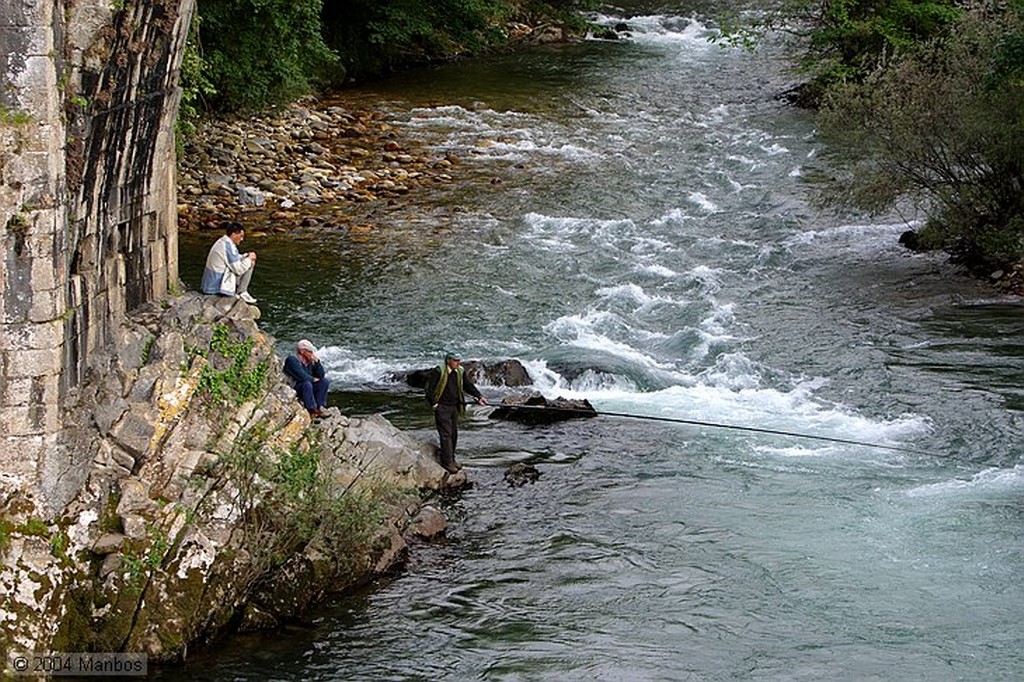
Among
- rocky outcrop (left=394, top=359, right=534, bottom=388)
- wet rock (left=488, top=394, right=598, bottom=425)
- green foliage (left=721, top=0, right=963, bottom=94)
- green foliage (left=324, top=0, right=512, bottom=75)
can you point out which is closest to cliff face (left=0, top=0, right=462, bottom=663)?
wet rock (left=488, top=394, right=598, bottom=425)

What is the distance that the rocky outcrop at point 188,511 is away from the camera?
1336 centimetres

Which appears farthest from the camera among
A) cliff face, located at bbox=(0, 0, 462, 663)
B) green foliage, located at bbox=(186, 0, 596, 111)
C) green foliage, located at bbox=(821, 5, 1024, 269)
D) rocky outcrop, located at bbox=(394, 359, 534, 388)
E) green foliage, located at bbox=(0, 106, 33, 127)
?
green foliage, located at bbox=(186, 0, 596, 111)

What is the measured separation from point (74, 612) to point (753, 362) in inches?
464

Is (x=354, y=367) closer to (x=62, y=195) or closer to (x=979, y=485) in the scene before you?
(x=979, y=485)

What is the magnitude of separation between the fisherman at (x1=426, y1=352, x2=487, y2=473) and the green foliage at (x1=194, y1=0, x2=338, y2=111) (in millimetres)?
16330

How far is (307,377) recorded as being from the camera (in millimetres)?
16984

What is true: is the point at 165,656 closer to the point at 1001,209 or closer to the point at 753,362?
the point at 753,362

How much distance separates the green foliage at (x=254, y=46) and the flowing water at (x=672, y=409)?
3.62 m

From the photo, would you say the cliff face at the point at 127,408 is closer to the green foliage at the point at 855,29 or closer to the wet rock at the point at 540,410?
the wet rock at the point at 540,410

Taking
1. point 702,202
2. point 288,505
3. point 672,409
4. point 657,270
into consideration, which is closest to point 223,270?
point 288,505

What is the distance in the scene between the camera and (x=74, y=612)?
1334 cm

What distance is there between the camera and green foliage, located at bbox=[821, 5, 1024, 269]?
81.8ft

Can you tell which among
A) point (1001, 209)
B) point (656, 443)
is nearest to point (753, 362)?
point (656, 443)

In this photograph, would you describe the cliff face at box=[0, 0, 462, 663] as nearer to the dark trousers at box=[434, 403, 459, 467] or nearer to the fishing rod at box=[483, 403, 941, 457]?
the dark trousers at box=[434, 403, 459, 467]
